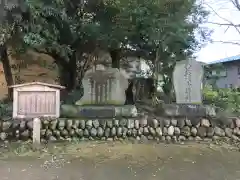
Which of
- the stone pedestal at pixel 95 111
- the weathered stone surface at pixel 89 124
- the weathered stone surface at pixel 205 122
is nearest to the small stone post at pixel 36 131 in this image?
the stone pedestal at pixel 95 111

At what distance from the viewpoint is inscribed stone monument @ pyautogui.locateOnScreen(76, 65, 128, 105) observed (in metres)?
8.51

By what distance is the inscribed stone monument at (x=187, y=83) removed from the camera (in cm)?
859

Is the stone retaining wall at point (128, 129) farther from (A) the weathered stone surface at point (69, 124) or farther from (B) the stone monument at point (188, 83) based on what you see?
(B) the stone monument at point (188, 83)

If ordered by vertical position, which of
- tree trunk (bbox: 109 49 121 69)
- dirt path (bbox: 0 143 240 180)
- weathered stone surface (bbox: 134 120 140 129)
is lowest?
dirt path (bbox: 0 143 240 180)

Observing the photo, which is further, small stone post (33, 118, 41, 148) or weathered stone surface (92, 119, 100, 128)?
weathered stone surface (92, 119, 100, 128)

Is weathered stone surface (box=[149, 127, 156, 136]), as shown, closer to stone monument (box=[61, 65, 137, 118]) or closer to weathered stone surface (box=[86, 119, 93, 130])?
stone monument (box=[61, 65, 137, 118])

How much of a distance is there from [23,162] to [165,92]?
22.3 ft

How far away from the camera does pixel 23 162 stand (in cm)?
577

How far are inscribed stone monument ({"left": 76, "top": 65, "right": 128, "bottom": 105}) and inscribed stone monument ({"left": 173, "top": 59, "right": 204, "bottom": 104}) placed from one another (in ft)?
5.43

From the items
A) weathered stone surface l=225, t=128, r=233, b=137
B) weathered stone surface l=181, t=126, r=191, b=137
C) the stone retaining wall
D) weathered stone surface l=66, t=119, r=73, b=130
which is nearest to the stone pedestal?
the stone retaining wall

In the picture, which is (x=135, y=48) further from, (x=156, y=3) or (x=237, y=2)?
(x=237, y=2)

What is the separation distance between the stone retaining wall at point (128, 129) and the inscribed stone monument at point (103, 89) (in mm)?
950

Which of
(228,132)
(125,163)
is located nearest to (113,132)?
(125,163)

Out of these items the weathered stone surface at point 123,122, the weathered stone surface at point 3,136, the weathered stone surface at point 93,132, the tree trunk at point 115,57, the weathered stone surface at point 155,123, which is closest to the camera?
the weathered stone surface at point 3,136
